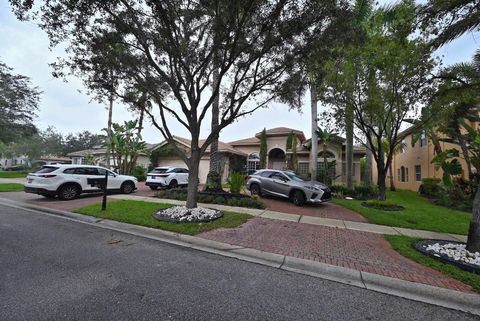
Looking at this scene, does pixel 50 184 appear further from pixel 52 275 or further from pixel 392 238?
pixel 392 238

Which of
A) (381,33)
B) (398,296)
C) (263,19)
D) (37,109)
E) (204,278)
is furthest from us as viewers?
(37,109)

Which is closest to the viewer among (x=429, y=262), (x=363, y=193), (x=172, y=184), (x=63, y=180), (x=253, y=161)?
(x=429, y=262)

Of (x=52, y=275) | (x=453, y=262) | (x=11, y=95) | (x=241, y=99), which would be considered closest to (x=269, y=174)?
(x=241, y=99)

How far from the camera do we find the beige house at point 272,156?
2167cm

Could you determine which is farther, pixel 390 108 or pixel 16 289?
pixel 390 108

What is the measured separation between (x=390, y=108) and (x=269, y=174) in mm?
6293

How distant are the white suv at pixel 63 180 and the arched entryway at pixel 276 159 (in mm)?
16478

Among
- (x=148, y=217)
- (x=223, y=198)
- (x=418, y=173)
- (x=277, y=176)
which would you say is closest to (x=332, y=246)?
(x=148, y=217)

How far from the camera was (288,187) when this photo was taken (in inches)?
430

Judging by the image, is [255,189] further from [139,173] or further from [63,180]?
[139,173]

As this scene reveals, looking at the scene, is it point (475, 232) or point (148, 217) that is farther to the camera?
point (148, 217)

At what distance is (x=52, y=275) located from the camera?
3.60m

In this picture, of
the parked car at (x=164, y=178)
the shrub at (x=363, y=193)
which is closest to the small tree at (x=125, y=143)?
the parked car at (x=164, y=178)

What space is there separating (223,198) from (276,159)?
15346 mm
